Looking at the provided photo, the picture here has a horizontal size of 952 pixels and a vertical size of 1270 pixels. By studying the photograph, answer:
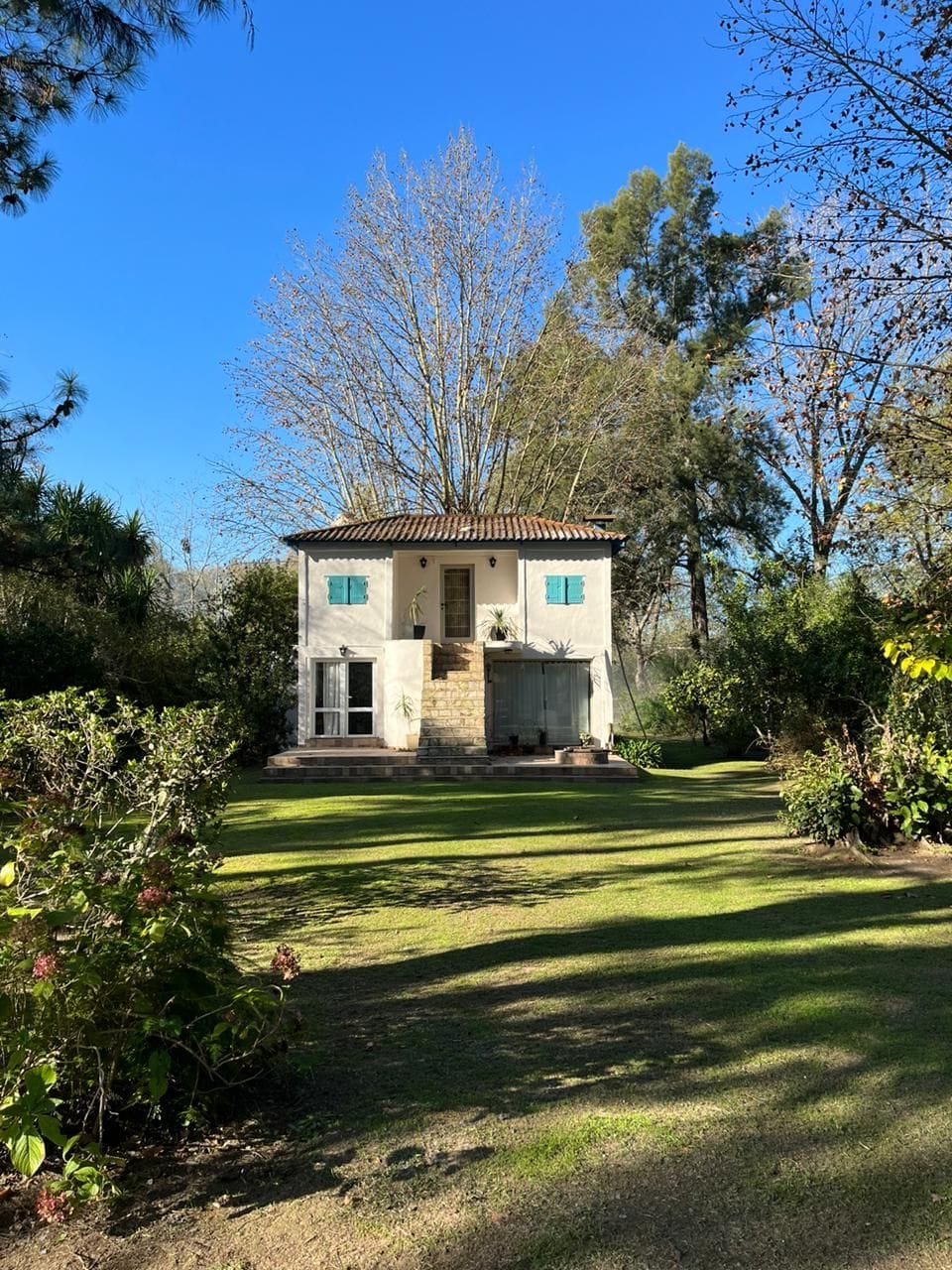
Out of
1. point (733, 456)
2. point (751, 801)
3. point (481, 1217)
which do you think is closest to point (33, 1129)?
point (481, 1217)

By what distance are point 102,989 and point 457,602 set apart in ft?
69.8

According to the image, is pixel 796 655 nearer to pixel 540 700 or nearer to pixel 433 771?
→ pixel 540 700

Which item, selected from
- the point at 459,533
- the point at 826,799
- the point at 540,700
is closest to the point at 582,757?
the point at 540,700

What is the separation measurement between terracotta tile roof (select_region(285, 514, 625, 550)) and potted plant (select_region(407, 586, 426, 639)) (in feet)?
5.57

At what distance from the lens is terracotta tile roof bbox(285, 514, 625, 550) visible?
21.8 meters

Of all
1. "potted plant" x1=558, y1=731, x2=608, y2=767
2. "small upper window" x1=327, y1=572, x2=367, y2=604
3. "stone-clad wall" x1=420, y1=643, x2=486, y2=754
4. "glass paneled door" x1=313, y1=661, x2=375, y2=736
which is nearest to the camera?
"potted plant" x1=558, y1=731, x2=608, y2=767

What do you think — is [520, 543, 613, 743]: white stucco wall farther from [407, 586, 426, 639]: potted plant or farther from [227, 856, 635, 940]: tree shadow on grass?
[227, 856, 635, 940]: tree shadow on grass

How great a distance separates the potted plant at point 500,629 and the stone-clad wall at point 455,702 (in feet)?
3.31

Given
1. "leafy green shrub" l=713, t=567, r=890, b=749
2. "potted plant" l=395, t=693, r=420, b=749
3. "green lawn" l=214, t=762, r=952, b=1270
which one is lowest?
"green lawn" l=214, t=762, r=952, b=1270

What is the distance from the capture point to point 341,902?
7.31 meters

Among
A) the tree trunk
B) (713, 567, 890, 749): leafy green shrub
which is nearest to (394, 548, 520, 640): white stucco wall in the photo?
(713, 567, 890, 749): leafy green shrub

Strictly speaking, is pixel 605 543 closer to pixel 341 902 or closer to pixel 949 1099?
pixel 341 902

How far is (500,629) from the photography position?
22188mm

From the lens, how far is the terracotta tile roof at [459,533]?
21.8 meters
